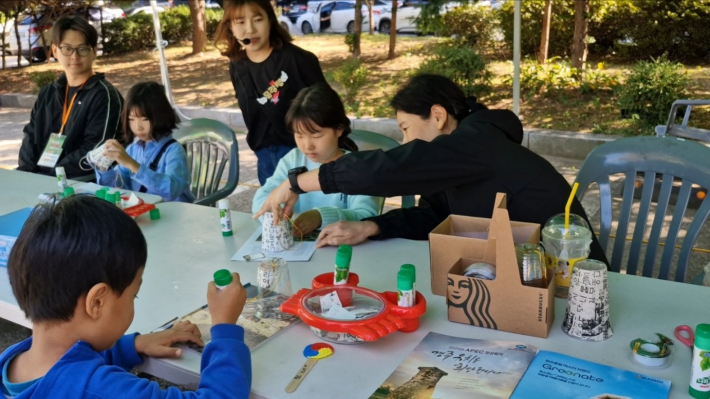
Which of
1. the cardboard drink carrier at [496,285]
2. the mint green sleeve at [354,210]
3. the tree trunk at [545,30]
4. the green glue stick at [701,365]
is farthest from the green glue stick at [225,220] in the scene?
the tree trunk at [545,30]

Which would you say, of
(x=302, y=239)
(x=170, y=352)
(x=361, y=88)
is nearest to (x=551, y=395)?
(x=170, y=352)

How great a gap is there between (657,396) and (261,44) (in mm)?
2818

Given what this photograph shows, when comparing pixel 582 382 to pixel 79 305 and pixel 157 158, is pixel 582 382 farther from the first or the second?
pixel 157 158

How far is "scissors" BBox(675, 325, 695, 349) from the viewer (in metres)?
1.52

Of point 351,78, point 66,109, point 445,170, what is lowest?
point 351,78

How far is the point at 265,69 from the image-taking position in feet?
11.9

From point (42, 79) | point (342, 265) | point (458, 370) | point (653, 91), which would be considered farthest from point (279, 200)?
point (42, 79)

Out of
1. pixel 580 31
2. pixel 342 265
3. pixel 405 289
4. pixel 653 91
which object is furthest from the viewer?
pixel 580 31

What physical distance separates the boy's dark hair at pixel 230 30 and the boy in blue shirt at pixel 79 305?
238cm

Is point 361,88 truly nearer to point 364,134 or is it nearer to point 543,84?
point 543,84

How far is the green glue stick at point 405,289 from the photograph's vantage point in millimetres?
1627

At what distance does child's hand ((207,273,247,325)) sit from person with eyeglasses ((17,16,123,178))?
2.55m

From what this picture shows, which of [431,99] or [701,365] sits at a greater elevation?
[431,99]

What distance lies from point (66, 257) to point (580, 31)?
7.84m
